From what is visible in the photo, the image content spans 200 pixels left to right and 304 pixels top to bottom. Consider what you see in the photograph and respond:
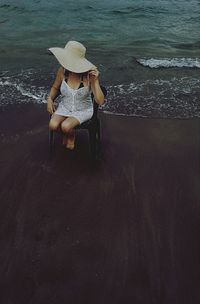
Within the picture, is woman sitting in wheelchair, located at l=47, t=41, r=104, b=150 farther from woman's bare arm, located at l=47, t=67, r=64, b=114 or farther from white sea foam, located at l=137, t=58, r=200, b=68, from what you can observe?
white sea foam, located at l=137, t=58, r=200, b=68

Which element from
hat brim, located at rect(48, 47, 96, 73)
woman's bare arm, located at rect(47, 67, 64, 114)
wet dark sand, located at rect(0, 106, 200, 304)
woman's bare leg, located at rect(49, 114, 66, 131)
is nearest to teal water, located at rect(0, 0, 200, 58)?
wet dark sand, located at rect(0, 106, 200, 304)

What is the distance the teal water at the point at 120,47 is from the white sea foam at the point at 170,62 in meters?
0.02

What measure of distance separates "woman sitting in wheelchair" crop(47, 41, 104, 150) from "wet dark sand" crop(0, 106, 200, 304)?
55cm

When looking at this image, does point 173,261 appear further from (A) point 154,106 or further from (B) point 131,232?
(A) point 154,106

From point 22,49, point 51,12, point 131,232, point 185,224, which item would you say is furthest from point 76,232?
point 51,12

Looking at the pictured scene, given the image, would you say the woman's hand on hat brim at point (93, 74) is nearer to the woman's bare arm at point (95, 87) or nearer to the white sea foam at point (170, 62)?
the woman's bare arm at point (95, 87)

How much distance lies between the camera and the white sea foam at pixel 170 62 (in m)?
8.30

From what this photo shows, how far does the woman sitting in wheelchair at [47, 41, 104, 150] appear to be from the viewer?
14.8 feet

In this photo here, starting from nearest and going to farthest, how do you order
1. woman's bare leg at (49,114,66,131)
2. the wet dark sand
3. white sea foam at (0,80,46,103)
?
the wet dark sand → woman's bare leg at (49,114,66,131) → white sea foam at (0,80,46,103)

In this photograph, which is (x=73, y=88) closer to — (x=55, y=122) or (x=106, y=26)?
(x=55, y=122)


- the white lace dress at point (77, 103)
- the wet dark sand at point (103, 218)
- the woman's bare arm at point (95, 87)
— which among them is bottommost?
the wet dark sand at point (103, 218)

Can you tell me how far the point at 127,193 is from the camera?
4441mm

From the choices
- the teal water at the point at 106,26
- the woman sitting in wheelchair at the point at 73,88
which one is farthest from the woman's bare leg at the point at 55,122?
the teal water at the point at 106,26

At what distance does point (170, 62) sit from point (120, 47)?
1588 mm
